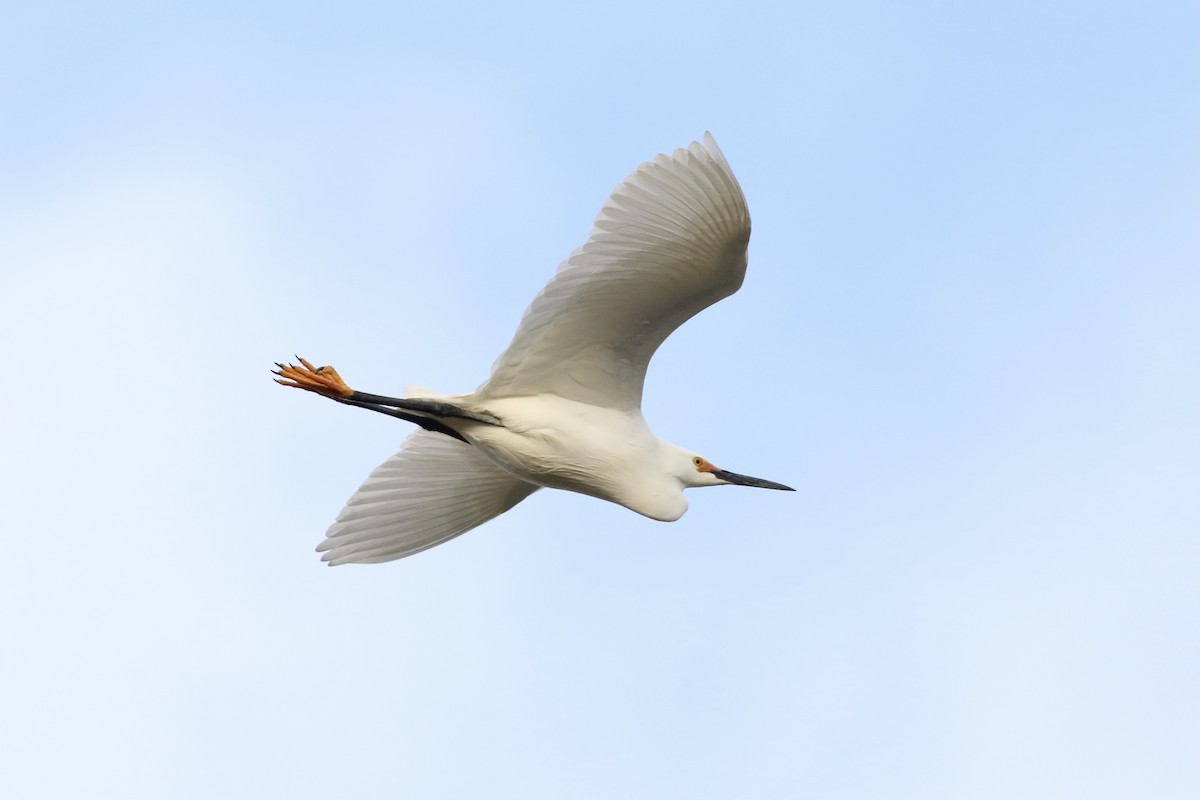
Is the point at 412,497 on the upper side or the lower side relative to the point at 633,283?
lower

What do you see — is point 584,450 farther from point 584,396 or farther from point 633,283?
point 633,283

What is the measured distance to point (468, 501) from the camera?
13219 mm

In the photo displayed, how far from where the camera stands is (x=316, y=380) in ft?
40.2

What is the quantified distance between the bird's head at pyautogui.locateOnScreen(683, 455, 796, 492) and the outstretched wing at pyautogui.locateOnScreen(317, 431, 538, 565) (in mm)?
1481

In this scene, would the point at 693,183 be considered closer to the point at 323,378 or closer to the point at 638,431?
the point at 638,431

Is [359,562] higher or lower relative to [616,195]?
lower

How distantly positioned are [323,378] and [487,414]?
1.27 meters

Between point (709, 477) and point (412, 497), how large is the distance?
2.26 metres

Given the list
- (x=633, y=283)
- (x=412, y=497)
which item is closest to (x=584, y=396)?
(x=633, y=283)

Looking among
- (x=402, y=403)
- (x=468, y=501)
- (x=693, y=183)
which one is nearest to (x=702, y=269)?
(x=693, y=183)

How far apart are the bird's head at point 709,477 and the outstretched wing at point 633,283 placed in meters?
0.68

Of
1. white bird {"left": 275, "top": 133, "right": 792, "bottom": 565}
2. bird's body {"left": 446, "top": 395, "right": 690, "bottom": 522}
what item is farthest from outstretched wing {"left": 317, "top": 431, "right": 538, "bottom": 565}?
bird's body {"left": 446, "top": 395, "right": 690, "bottom": 522}

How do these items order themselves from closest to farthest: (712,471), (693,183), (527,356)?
1. (693,183)
2. (527,356)
3. (712,471)

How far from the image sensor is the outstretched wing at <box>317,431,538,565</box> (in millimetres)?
12977
